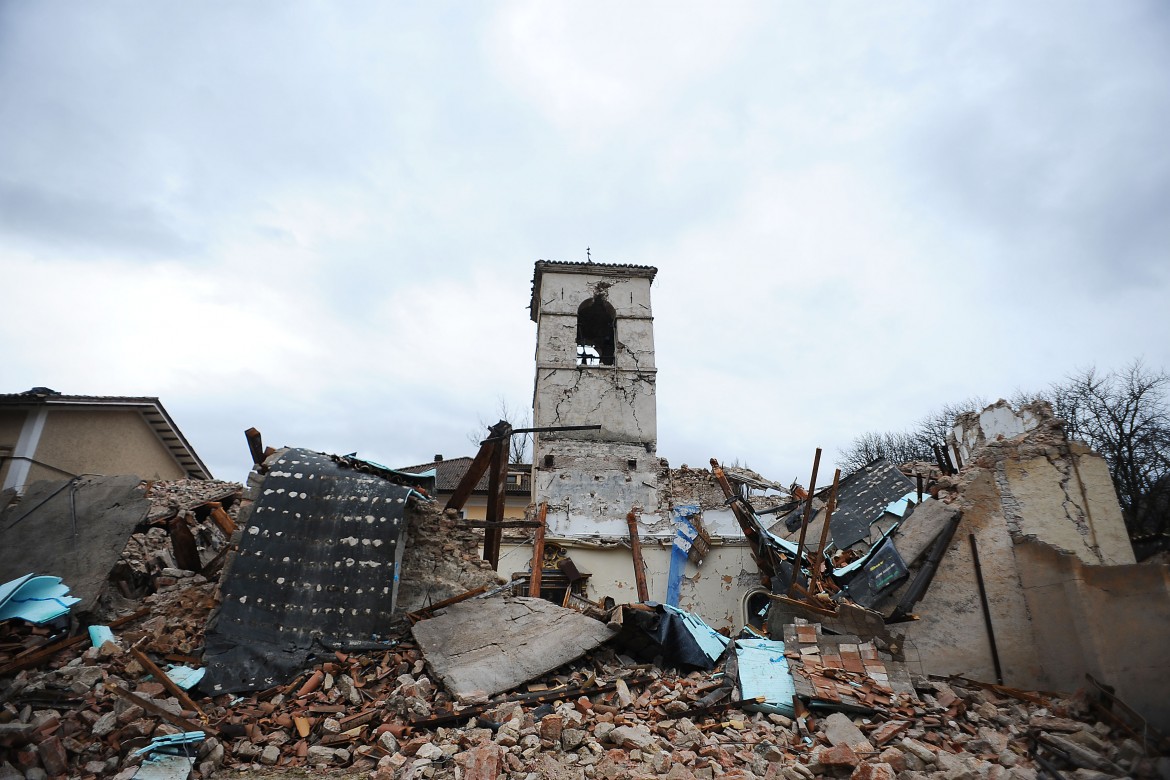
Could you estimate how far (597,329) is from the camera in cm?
1728

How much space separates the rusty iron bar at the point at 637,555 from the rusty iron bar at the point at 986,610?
22.8 feet

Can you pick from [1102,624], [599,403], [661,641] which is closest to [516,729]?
[661,641]

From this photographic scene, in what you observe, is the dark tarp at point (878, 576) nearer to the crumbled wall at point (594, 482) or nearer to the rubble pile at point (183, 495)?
the crumbled wall at point (594, 482)

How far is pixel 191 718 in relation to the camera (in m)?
4.88

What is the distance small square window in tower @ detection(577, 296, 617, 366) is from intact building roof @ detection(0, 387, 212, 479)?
11.8 meters

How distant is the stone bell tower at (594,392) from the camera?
47.5 ft

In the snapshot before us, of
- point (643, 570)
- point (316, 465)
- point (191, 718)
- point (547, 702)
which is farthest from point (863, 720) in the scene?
point (643, 570)

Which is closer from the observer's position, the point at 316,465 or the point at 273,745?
the point at 273,745

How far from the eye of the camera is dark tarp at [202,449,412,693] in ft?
19.0

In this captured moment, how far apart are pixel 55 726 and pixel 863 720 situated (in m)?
6.53

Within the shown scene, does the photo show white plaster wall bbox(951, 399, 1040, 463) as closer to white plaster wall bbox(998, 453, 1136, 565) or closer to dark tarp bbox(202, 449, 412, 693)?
white plaster wall bbox(998, 453, 1136, 565)

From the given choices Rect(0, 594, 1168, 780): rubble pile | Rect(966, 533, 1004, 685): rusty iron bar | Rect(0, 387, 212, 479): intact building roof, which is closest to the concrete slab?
Rect(0, 594, 1168, 780): rubble pile

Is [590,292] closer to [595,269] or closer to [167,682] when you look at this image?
[595,269]

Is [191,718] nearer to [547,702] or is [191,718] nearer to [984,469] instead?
[547,702]
